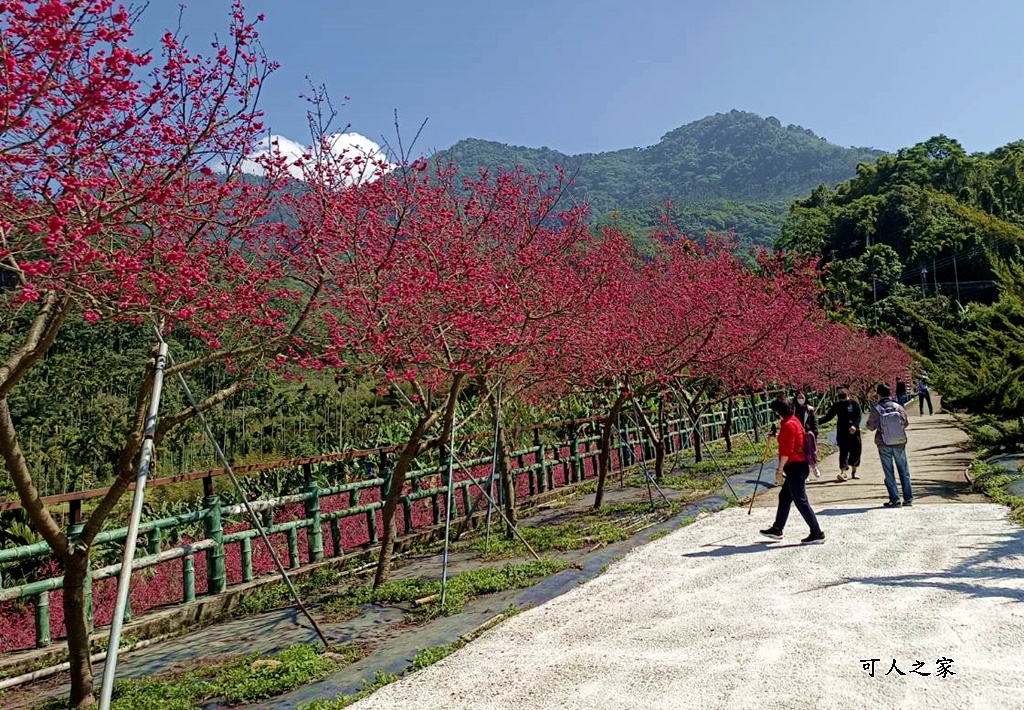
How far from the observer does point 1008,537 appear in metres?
8.82

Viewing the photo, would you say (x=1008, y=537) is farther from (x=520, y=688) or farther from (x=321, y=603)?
(x=321, y=603)

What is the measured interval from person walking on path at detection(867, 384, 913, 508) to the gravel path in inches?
62.9

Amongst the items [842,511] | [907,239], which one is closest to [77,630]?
[842,511]

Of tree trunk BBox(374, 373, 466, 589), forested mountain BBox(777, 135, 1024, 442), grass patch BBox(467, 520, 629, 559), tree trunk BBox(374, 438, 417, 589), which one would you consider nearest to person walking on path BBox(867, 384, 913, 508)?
grass patch BBox(467, 520, 629, 559)

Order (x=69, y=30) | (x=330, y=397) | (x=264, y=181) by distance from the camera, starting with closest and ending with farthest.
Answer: (x=69, y=30) < (x=264, y=181) < (x=330, y=397)

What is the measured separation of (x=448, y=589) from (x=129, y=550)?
4.37 meters

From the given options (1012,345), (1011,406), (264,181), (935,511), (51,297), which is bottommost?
(935,511)

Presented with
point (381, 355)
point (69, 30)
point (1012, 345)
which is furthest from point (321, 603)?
point (1012, 345)

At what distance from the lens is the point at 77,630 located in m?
5.35

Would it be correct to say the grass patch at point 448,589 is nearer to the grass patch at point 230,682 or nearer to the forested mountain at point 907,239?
the grass patch at point 230,682

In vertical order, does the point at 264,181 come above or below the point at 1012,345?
above

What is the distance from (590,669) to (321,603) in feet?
11.8

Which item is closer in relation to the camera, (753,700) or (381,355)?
(753,700)

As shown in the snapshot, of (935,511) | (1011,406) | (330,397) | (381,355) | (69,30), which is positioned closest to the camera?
(69,30)
